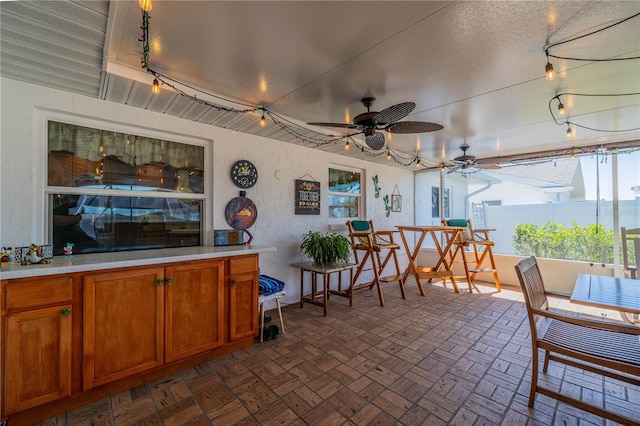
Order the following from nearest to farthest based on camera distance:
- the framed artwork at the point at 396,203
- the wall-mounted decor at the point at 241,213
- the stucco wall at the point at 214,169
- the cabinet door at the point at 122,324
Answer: the cabinet door at the point at 122,324
the stucco wall at the point at 214,169
the wall-mounted decor at the point at 241,213
the framed artwork at the point at 396,203

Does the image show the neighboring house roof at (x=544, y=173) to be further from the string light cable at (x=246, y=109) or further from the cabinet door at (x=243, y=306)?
the cabinet door at (x=243, y=306)

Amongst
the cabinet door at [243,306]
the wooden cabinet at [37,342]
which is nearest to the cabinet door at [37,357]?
the wooden cabinet at [37,342]

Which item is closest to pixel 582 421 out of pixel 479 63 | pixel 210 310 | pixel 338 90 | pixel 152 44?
pixel 479 63

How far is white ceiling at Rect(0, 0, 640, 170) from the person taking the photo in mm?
1524

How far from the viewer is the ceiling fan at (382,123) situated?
224cm

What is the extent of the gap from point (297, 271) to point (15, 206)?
2.91m

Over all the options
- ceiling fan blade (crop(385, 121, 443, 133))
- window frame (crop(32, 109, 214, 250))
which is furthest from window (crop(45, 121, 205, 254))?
ceiling fan blade (crop(385, 121, 443, 133))

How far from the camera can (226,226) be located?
318 cm

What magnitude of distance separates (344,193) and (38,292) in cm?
395

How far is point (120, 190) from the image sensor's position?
2574mm

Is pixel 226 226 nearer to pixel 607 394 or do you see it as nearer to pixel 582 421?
pixel 582 421

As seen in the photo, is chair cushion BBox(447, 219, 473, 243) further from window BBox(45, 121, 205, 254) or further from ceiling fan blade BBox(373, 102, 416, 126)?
window BBox(45, 121, 205, 254)

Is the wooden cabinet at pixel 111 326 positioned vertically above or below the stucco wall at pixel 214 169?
below

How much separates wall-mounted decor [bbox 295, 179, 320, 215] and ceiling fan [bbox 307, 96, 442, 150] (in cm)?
141
